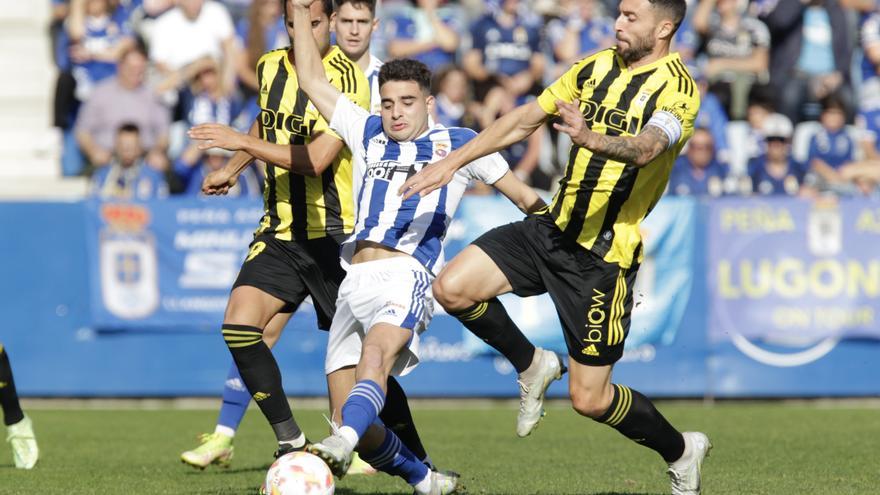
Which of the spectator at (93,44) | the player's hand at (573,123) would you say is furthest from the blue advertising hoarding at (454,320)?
the player's hand at (573,123)

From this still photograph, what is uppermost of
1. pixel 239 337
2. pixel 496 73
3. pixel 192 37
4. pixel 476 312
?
pixel 192 37

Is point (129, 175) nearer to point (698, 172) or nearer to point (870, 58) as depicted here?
point (698, 172)

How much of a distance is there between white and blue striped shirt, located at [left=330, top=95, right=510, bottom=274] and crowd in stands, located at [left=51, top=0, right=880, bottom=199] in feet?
24.2

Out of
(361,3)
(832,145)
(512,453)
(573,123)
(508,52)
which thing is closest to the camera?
(573,123)

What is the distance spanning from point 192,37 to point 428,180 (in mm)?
11071

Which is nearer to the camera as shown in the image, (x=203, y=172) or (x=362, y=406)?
(x=362, y=406)

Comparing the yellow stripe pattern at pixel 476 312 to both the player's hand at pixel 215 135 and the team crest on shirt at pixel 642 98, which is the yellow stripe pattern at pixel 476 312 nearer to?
the team crest on shirt at pixel 642 98

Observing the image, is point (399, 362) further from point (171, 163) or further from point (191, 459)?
point (171, 163)

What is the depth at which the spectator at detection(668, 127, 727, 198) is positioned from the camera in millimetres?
14320

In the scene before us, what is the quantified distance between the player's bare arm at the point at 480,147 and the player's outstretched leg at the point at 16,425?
358cm

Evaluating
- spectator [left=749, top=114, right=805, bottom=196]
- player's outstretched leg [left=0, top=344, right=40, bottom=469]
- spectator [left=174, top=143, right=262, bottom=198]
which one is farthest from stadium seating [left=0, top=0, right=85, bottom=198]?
spectator [left=749, top=114, right=805, bottom=196]

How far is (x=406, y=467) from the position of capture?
7.14 metres

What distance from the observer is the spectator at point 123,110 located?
52.1ft

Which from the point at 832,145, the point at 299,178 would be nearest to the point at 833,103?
the point at 832,145
